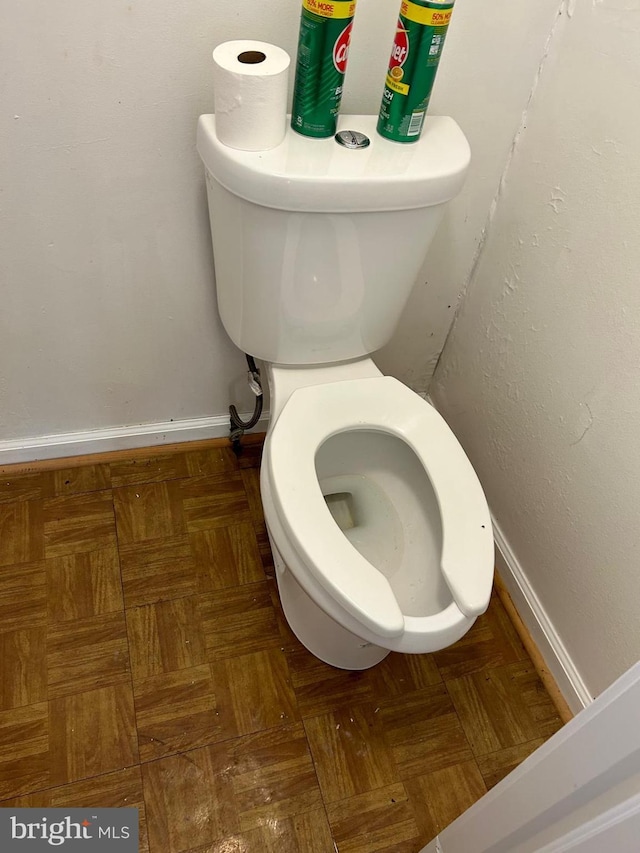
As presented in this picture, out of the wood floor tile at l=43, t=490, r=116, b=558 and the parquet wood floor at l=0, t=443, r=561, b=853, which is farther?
the wood floor tile at l=43, t=490, r=116, b=558

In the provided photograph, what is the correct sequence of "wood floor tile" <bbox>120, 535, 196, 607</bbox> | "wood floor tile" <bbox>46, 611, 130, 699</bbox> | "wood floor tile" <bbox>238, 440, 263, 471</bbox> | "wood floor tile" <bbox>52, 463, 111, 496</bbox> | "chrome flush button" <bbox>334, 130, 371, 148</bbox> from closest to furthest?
1. "chrome flush button" <bbox>334, 130, 371, 148</bbox>
2. "wood floor tile" <bbox>46, 611, 130, 699</bbox>
3. "wood floor tile" <bbox>120, 535, 196, 607</bbox>
4. "wood floor tile" <bbox>52, 463, 111, 496</bbox>
5. "wood floor tile" <bbox>238, 440, 263, 471</bbox>

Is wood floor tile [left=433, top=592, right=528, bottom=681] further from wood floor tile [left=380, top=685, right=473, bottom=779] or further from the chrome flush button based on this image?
the chrome flush button

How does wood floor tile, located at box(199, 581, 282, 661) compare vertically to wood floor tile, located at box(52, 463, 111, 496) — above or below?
below

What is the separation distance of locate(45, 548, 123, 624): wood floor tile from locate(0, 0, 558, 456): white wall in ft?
0.87

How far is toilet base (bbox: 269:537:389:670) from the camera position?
3.37ft

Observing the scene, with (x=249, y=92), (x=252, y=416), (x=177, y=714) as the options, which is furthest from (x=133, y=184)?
(x=177, y=714)

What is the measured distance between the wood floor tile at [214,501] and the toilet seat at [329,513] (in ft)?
1.34

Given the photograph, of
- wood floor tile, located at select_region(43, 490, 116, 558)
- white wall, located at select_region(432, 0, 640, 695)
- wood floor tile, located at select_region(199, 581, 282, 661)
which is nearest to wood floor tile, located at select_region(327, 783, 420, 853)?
wood floor tile, located at select_region(199, 581, 282, 661)

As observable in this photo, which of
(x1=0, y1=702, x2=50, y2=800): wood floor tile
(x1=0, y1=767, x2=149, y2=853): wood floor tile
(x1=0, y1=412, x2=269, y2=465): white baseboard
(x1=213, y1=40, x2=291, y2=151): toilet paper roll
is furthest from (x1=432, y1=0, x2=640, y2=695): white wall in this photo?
(x1=0, y1=702, x2=50, y2=800): wood floor tile

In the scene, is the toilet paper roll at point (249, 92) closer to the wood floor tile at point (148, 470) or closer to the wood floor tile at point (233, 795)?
the wood floor tile at point (148, 470)

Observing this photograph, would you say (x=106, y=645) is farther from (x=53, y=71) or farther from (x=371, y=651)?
(x=53, y=71)

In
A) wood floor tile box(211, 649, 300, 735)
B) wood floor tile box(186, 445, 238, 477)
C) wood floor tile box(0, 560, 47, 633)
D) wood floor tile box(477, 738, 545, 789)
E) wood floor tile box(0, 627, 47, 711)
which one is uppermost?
wood floor tile box(186, 445, 238, 477)

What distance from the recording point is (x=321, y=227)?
0.83 m

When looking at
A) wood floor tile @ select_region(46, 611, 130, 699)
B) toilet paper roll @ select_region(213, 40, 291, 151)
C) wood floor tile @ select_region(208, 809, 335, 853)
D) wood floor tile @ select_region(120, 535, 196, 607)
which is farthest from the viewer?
wood floor tile @ select_region(120, 535, 196, 607)
